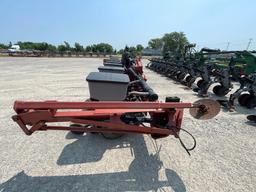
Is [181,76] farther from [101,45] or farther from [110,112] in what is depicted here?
[101,45]

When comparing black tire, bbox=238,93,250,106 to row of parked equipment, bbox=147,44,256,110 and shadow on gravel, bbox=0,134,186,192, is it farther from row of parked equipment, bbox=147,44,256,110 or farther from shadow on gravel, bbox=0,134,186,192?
shadow on gravel, bbox=0,134,186,192

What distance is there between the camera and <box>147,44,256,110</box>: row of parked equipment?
5906mm

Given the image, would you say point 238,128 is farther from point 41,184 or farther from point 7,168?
point 7,168

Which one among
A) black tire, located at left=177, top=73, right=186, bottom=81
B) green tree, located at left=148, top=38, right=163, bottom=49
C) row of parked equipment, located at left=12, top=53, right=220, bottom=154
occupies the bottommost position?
green tree, located at left=148, top=38, right=163, bottom=49

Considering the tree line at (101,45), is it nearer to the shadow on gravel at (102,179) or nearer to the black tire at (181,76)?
the black tire at (181,76)

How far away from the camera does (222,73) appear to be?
23.1ft

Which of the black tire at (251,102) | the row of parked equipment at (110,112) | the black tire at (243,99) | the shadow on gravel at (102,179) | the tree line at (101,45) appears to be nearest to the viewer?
the row of parked equipment at (110,112)

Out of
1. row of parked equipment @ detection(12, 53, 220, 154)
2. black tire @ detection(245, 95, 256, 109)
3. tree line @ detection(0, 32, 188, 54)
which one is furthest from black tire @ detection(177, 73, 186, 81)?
tree line @ detection(0, 32, 188, 54)

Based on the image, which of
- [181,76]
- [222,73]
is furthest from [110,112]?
[181,76]

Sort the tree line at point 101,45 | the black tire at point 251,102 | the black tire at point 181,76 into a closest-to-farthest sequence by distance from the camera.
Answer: the black tire at point 251,102, the black tire at point 181,76, the tree line at point 101,45

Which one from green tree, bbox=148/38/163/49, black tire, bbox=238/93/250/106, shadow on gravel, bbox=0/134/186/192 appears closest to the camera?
shadow on gravel, bbox=0/134/186/192

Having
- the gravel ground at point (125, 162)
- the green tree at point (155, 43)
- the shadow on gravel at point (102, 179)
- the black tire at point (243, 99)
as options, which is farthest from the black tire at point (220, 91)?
the green tree at point (155, 43)

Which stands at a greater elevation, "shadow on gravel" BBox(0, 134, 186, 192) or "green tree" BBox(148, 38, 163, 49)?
"shadow on gravel" BBox(0, 134, 186, 192)

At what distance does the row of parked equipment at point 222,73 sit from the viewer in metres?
5.91
